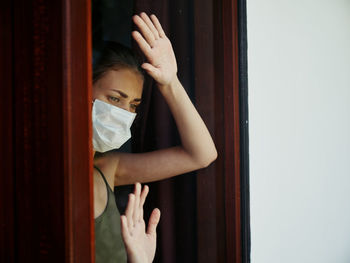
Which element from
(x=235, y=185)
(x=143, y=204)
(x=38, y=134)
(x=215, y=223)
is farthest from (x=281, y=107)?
(x=38, y=134)

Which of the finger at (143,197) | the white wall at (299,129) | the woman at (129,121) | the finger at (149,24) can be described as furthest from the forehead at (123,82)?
the white wall at (299,129)

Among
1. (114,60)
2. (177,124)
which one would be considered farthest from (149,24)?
(177,124)

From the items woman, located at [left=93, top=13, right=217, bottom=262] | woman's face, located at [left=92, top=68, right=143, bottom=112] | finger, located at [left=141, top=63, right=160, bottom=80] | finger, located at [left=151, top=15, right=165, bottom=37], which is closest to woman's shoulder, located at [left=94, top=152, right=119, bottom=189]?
woman, located at [left=93, top=13, right=217, bottom=262]

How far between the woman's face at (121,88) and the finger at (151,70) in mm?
29

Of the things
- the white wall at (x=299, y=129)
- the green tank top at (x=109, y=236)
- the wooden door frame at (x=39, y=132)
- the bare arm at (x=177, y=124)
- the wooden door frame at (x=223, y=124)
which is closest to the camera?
the wooden door frame at (x=39, y=132)

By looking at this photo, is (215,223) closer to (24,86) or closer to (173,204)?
(173,204)

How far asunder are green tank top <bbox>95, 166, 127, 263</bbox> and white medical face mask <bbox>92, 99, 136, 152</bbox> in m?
0.06

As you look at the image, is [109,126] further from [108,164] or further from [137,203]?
[137,203]

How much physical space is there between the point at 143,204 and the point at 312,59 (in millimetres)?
1528

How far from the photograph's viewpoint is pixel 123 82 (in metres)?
0.76

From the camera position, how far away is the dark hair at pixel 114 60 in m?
0.68

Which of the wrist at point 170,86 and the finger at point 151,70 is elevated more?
the finger at point 151,70

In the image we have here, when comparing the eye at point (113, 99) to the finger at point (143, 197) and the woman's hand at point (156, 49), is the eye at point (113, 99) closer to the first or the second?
the woman's hand at point (156, 49)

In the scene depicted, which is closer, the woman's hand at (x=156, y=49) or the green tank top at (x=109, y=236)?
the green tank top at (x=109, y=236)
